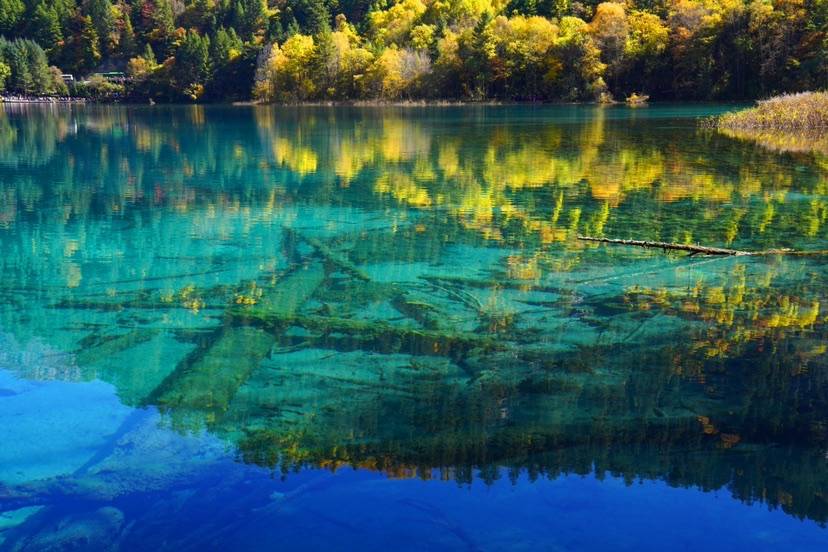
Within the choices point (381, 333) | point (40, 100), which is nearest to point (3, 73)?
point (40, 100)

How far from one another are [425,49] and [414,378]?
70.0 metres

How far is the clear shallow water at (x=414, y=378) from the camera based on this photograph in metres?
4.60

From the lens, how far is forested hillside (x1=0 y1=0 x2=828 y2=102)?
56.3 metres

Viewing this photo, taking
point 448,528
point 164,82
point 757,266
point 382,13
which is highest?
point 382,13

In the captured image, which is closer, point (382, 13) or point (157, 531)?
point (157, 531)

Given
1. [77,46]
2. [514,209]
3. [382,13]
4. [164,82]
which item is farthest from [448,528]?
[77,46]

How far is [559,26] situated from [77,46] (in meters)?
72.9

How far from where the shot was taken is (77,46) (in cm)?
10938

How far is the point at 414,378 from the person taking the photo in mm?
6355

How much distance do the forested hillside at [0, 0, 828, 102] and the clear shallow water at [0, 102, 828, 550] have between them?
4732cm

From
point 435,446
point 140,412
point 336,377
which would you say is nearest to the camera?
point 435,446

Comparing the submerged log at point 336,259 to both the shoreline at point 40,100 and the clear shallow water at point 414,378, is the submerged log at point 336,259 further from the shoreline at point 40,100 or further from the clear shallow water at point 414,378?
the shoreline at point 40,100

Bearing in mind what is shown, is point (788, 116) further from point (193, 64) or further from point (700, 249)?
point (193, 64)

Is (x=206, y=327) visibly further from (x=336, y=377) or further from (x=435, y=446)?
(x=435, y=446)
